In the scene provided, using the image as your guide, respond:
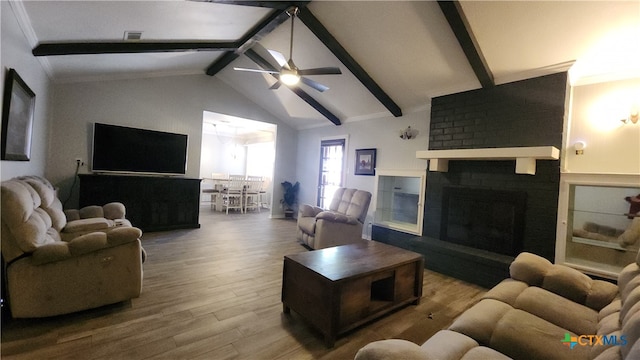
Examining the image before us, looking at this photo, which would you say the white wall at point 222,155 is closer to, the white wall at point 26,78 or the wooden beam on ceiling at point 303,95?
the wooden beam on ceiling at point 303,95

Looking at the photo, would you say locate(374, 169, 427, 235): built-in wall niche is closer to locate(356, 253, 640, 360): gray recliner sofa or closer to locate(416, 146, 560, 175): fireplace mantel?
locate(416, 146, 560, 175): fireplace mantel

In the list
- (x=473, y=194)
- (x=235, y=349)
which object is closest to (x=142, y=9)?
(x=235, y=349)

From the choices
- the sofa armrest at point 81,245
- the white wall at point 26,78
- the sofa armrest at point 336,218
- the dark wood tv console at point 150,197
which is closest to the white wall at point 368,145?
the sofa armrest at point 336,218

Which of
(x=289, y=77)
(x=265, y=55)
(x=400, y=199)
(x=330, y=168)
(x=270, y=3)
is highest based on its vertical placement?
(x=265, y=55)

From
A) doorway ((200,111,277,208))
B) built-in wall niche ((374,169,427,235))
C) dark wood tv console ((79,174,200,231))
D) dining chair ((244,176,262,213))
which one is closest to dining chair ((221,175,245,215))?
dining chair ((244,176,262,213))

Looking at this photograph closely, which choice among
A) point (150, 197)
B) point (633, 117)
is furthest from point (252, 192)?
point (633, 117)

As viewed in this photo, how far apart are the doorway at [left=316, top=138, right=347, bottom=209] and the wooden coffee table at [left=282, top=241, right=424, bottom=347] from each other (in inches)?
133

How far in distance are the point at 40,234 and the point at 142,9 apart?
89.9 inches

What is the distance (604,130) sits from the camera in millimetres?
2742

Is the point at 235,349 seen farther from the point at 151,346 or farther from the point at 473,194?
the point at 473,194

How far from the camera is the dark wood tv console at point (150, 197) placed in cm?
420

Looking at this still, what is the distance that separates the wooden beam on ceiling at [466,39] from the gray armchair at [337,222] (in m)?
2.25

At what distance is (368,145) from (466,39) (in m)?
2.64

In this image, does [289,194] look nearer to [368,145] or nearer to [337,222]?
[368,145]
